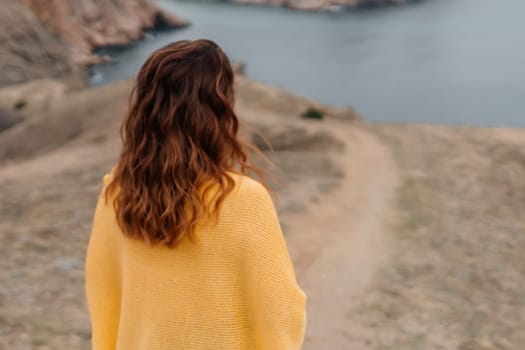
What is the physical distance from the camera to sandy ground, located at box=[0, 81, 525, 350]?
9242 mm

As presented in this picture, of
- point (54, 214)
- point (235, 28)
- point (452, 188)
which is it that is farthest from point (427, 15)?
point (54, 214)

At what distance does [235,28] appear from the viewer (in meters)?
82.5

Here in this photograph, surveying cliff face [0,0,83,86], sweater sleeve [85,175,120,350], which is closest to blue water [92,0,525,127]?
cliff face [0,0,83,86]

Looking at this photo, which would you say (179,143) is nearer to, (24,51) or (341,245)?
(341,245)

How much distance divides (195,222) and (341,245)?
11709 mm

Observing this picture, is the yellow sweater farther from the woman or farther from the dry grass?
the dry grass

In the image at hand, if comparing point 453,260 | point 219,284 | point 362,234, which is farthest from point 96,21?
point 219,284

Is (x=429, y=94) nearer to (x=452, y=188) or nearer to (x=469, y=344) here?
(x=452, y=188)

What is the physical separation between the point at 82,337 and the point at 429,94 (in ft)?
171

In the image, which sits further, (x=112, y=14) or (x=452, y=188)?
(x=112, y=14)

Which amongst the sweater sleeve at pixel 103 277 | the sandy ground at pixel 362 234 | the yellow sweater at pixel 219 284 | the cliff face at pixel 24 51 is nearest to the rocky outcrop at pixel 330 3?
the cliff face at pixel 24 51

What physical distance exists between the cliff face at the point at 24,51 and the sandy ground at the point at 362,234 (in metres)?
25.0

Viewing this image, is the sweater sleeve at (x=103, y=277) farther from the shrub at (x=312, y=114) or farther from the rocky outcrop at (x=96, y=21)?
the rocky outcrop at (x=96, y=21)

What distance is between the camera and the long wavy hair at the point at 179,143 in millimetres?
2352
